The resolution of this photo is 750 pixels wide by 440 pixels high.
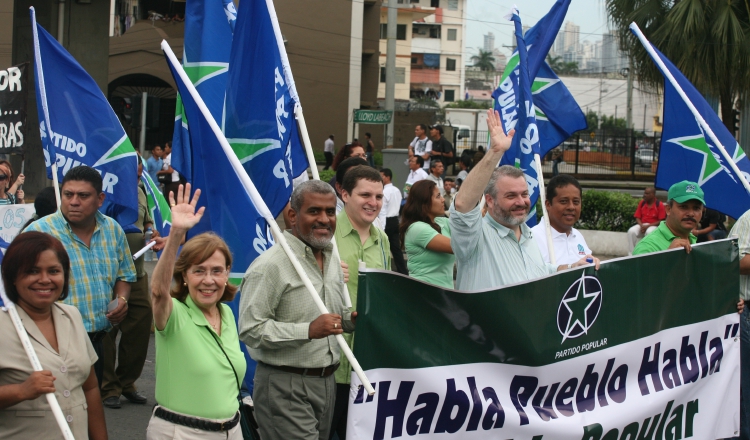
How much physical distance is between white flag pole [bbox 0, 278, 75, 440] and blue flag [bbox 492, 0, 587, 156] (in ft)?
14.3

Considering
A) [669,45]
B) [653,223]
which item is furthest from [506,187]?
[669,45]

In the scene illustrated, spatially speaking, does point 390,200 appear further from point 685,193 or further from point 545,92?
point 685,193

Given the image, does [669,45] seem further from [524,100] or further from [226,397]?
[226,397]

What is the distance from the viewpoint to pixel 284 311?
426 centimetres

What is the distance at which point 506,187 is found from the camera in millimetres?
Result: 5066

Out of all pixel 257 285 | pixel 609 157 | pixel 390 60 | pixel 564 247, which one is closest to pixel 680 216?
pixel 564 247

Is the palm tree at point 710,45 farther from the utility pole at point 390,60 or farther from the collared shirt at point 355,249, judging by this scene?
the collared shirt at point 355,249

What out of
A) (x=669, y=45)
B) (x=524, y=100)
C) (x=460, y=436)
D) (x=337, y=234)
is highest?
(x=669, y=45)

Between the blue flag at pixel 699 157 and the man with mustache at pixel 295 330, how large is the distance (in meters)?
3.54

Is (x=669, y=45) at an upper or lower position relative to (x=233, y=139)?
upper

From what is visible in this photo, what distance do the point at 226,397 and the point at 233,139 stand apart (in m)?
1.99

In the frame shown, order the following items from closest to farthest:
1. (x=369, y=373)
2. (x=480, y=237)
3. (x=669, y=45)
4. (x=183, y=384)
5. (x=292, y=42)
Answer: (x=183, y=384), (x=369, y=373), (x=480, y=237), (x=669, y=45), (x=292, y=42)

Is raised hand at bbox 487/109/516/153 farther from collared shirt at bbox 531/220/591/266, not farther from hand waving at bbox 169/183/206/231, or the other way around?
hand waving at bbox 169/183/206/231

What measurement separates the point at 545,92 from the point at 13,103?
4596 mm
